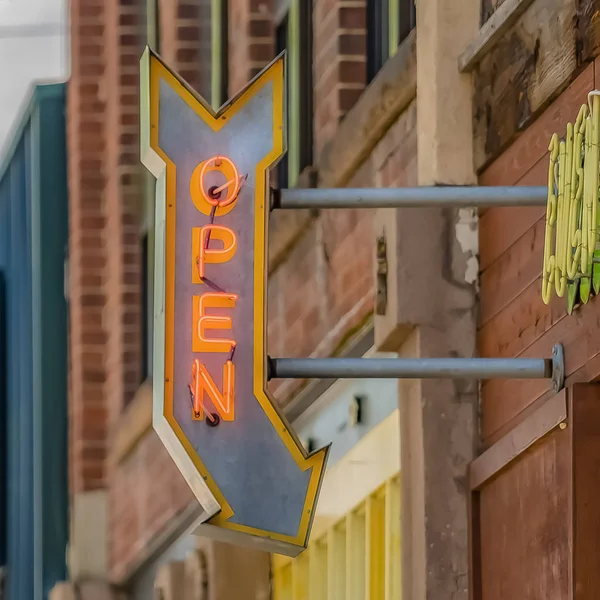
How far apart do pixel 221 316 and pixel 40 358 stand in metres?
9.95

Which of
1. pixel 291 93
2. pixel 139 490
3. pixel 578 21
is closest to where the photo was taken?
pixel 578 21

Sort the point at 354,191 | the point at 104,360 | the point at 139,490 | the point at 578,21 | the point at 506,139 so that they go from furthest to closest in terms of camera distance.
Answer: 1. the point at 104,360
2. the point at 139,490
3. the point at 506,139
4. the point at 578,21
5. the point at 354,191

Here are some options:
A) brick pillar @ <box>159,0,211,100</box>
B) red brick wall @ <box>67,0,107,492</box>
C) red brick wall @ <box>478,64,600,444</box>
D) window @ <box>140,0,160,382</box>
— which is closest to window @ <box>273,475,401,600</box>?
red brick wall @ <box>478,64,600,444</box>

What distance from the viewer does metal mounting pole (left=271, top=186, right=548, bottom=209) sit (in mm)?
5418

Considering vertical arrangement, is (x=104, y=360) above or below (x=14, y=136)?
below

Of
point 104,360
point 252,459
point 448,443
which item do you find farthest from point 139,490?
point 252,459

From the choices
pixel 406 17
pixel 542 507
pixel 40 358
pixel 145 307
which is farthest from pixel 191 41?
pixel 542 507

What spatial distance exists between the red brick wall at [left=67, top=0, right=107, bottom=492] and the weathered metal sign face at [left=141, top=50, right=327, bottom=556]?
8.64 metres

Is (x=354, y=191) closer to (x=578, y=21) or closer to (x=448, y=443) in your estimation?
(x=578, y=21)

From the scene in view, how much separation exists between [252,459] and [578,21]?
1754 millimetres

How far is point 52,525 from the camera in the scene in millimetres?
15102

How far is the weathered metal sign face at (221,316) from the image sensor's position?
17.9ft

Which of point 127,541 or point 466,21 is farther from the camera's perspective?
point 127,541

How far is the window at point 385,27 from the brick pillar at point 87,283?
607 centimetres
